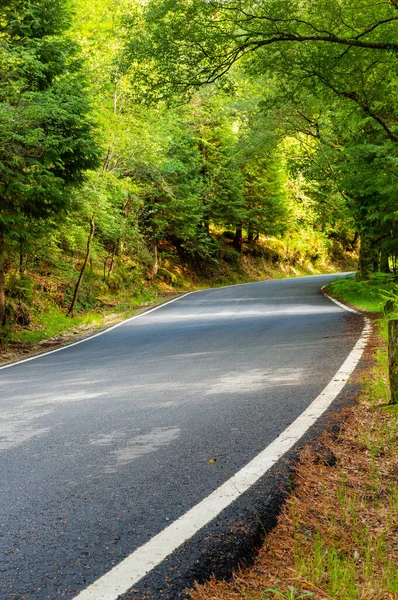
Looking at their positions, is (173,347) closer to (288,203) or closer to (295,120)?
(295,120)

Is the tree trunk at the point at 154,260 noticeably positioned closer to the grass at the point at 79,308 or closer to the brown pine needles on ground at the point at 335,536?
the grass at the point at 79,308

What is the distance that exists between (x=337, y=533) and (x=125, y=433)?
2464 millimetres

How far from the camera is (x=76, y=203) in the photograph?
15391mm

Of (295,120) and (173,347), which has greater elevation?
(295,120)

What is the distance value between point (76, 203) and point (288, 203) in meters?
27.5

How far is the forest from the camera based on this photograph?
9.11 m

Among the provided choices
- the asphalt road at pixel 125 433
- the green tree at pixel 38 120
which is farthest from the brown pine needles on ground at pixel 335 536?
the green tree at pixel 38 120

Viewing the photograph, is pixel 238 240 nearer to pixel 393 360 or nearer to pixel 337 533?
pixel 393 360

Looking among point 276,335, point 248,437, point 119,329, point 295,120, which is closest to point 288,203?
point 295,120

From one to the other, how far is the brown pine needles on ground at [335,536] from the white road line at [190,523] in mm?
276

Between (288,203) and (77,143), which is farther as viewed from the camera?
(288,203)

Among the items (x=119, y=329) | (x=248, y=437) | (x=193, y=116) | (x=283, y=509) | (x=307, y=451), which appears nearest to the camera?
(x=283, y=509)

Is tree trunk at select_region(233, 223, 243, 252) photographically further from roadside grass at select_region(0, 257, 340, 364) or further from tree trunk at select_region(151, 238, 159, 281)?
tree trunk at select_region(151, 238, 159, 281)

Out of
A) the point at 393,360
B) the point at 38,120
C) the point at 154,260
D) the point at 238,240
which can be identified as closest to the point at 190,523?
the point at 393,360
